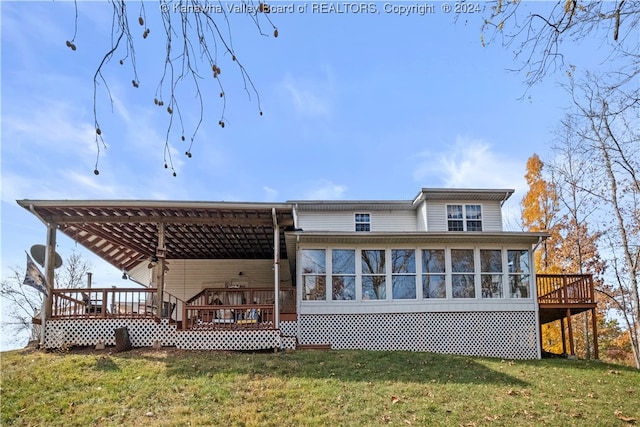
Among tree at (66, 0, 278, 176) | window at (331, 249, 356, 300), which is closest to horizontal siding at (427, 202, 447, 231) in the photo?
window at (331, 249, 356, 300)

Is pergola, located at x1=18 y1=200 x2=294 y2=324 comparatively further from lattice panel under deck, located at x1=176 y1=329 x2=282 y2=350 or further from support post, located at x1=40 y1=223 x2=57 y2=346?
lattice panel under deck, located at x1=176 y1=329 x2=282 y2=350

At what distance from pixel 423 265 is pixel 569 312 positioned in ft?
15.3

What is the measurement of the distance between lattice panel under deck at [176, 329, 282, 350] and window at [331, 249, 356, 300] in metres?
2.19

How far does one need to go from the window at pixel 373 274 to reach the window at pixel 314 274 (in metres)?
1.12

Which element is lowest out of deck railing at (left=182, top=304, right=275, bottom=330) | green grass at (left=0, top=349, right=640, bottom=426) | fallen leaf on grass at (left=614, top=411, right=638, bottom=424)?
fallen leaf on grass at (left=614, top=411, right=638, bottom=424)

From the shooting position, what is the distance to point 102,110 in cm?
337

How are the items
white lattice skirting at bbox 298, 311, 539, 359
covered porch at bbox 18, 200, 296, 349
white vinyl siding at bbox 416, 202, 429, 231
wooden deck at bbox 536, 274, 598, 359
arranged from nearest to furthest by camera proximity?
covered porch at bbox 18, 200, 296, 349 < white lattice skirting at bbox 298, 311, 539, 359 < wooden deck at bbox 536, 274, 598, 359 < white vinyl siding at bbox 416, 202, 429, 231

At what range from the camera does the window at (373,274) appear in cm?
1447

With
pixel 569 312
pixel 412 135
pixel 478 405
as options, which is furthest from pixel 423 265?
pixel 478 405

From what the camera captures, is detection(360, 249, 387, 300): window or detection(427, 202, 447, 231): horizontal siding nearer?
detection(360, 249, 387, 300): window

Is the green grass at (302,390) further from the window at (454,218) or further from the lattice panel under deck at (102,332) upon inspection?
the window at (454,218)

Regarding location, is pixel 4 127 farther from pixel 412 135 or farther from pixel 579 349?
pixel 579 349

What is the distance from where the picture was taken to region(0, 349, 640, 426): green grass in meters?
8.25

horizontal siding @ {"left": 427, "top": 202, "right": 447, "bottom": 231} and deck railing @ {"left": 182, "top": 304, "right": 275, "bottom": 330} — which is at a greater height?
horizontal siding @ {"left": 427, "top": 202, "right": 447, "bottom": 231}
